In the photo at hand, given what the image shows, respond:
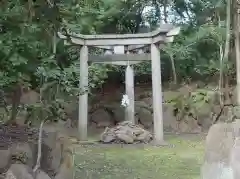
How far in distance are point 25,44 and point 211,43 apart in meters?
9.80

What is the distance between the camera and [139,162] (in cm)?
586

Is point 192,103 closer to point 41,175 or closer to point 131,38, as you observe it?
point 131,38

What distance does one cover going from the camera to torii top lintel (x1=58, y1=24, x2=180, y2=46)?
7957 millimetres

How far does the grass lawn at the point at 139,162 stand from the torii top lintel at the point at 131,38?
236cm

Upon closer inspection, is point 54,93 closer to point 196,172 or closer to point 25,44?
point 25,44

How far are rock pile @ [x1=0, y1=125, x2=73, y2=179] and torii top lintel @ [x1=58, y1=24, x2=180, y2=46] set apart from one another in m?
3.94

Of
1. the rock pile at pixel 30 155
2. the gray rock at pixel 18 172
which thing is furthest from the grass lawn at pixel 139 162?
the gray rock at pixel 18 172

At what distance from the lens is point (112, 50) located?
9.09m

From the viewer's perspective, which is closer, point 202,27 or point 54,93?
point 54,93

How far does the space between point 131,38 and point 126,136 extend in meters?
2.25

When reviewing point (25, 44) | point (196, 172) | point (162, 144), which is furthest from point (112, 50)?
point (25, 44)

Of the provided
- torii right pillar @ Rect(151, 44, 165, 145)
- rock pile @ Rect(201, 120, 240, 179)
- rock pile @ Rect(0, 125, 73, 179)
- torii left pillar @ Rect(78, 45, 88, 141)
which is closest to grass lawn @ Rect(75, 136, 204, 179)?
torii right pillar @ Rect(151, 44, 165, 145)

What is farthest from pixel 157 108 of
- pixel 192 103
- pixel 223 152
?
pixel 223 152

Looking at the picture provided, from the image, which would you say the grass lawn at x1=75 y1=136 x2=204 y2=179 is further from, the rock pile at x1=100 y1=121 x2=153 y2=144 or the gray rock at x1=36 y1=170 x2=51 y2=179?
the gray rock at x1=36 y1=170 x2=51 y2=179
